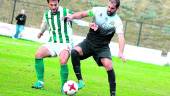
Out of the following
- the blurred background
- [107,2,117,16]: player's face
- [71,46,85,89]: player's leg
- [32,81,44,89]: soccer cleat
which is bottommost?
the blurred background

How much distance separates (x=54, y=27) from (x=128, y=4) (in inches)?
1818

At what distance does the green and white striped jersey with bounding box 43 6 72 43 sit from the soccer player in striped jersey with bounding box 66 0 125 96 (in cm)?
35

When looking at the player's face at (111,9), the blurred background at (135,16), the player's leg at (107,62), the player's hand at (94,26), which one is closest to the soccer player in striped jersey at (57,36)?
the player's leg at (107,62)

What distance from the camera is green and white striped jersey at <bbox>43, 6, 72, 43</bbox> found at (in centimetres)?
1195

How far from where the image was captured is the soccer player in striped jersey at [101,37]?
37.4ft

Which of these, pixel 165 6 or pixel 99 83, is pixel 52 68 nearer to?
pixel 99 83

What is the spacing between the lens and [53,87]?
510 inches

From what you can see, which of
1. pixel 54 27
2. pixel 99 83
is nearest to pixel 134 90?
pixel 99 83

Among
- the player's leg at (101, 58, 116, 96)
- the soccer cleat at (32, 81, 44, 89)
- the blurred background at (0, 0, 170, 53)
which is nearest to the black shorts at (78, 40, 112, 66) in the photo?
the player's leg at (101, 58, 116, 96)

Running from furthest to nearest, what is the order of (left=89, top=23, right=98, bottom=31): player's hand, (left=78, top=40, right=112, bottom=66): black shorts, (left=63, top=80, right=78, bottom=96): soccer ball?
(left=78, top=40, right=112, bottom=66): black shorts, (left=89, top=23, right=98, bottom=31): player's hand, (left=63, top=80, right=78, bottom=96): soccer ball

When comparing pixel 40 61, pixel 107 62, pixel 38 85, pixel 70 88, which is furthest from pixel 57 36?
pixel 70 88

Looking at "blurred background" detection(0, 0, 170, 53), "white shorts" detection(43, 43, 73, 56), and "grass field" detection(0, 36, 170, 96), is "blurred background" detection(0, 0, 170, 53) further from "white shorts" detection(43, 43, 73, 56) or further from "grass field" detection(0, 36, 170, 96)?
"white shorts" detection(43, 43, 73, 56)

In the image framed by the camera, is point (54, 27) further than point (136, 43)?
No

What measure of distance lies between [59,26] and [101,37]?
99 cm
